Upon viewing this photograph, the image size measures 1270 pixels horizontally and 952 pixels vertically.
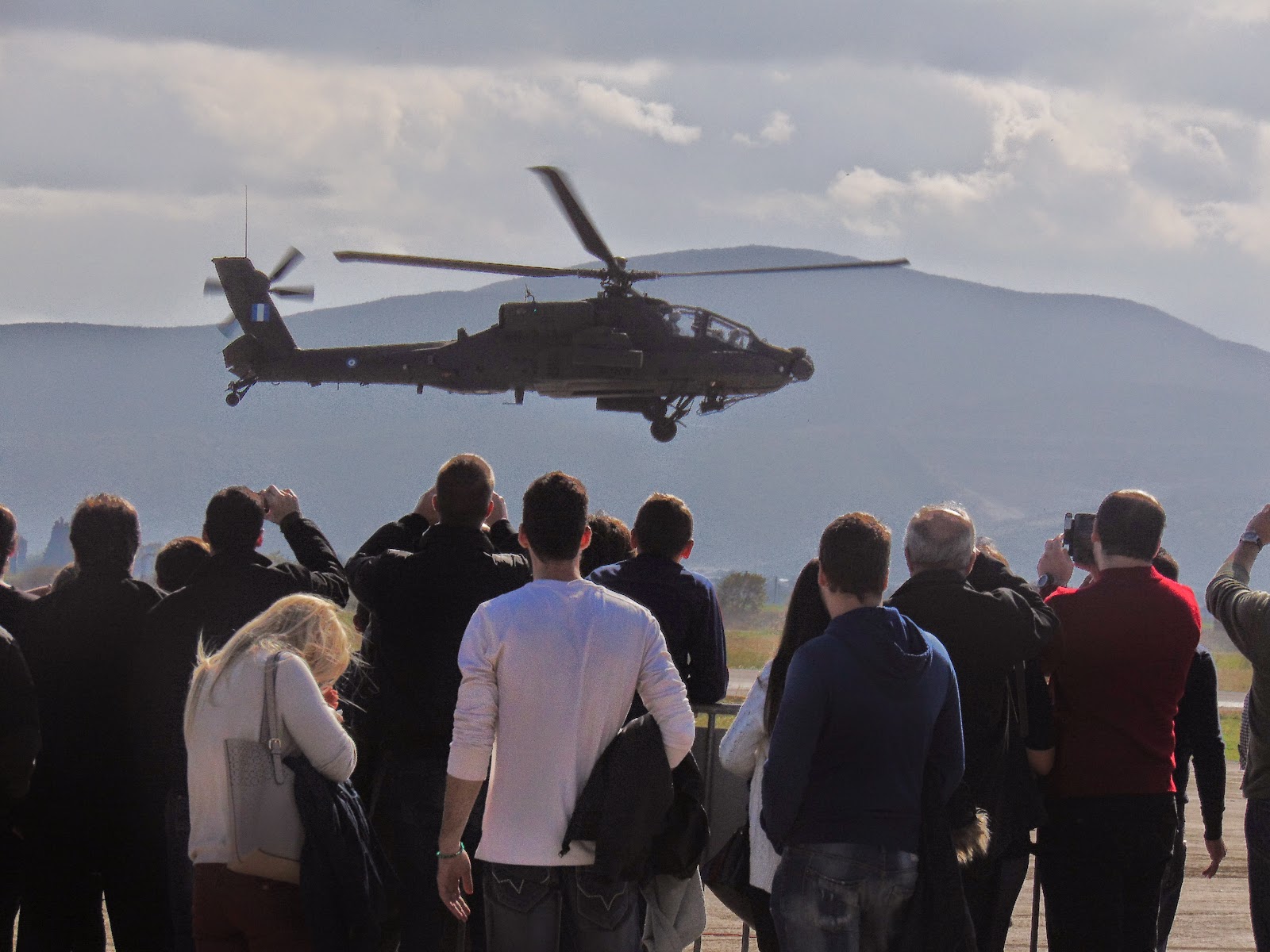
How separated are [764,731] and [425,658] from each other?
1.57 m

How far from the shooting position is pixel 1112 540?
5480mm

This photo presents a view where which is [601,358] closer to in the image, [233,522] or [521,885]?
[233,522]

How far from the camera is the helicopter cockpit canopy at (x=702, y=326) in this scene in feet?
63.8

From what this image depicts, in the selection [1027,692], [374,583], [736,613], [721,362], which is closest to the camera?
[1027,692]

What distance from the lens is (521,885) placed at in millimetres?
4590

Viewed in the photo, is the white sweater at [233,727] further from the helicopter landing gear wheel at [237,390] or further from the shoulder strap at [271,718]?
the helicopter landing gear wheel at [237,390]

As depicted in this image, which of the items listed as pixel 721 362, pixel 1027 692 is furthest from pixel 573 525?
pixel 721 362

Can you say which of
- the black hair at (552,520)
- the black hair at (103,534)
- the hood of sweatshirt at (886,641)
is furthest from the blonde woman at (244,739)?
the hood of sweatshirt at (886,641)

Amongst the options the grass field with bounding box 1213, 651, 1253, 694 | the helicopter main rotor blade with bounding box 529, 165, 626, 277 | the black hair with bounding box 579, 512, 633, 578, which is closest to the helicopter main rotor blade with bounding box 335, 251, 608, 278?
the helicopter main rotor blade with bounding box 529, 165, 626, 277

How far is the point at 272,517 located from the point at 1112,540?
3.37 metres

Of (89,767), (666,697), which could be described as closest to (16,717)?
(89,767)

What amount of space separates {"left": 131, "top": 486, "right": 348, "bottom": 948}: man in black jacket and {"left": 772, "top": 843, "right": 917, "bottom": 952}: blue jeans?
2165 millimetres

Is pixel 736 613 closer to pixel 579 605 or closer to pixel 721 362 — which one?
pixel 721 362

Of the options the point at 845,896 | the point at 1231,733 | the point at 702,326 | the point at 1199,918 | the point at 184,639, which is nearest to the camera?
the point at 845,896
